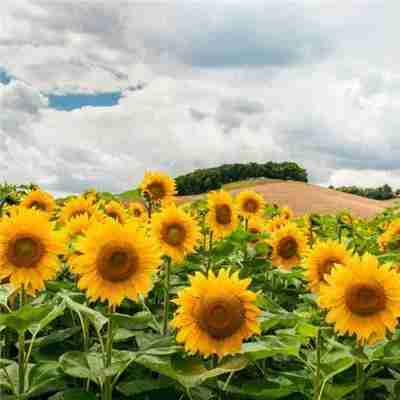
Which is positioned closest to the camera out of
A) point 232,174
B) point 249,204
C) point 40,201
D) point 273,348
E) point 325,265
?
point 273,348

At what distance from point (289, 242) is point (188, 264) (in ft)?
3.06

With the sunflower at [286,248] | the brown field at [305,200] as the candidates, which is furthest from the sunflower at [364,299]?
the brown field at [305,200]

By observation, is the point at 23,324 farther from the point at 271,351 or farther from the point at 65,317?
the point at 65,317

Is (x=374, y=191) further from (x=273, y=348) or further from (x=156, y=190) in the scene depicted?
(x=273, y=348)

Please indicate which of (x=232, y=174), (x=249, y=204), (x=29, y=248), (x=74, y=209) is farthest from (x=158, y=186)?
(x=232, y=174)

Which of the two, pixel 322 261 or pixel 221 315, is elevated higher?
pixel 322 261

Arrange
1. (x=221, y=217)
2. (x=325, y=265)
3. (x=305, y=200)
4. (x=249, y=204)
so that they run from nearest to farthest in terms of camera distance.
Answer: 1. (x=325, y=265)
2. (x=221, y=217)
3. (x=249, y=204)
4. (x=305, y=200)

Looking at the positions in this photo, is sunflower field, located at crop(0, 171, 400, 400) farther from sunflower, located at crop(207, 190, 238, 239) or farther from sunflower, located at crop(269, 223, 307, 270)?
sunflower, located at crop(207, 190, 238, 239)

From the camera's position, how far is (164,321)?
12.3 feet

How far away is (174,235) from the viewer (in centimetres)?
437

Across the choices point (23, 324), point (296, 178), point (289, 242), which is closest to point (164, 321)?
point (23, 324)

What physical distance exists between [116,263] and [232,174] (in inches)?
2057

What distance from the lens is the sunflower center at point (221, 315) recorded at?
284 centimetres

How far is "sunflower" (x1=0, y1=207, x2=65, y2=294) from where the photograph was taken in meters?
3.44
